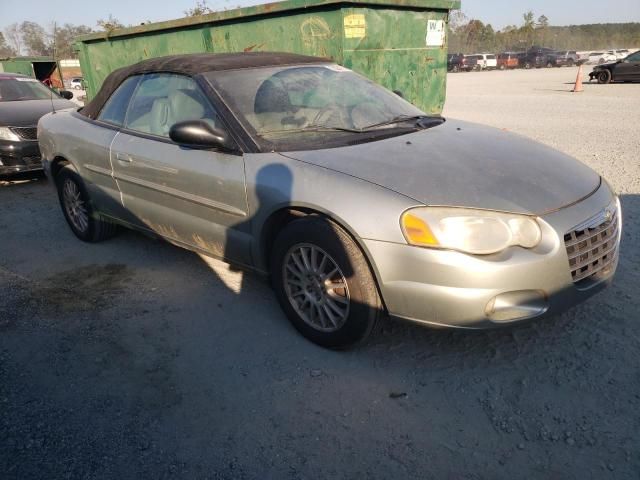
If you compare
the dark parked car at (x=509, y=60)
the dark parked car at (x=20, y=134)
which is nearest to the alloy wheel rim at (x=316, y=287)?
the dark parked car at (x=20, y=134)

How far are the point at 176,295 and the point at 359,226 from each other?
174 cm

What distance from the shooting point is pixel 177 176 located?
3264 mm

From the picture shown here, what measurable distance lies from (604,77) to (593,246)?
22.2 meters

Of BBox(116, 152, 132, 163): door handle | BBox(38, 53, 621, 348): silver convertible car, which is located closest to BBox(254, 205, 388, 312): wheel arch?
BBox(38, 53, 621, 348): silver convertible car

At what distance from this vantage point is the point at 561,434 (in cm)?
214

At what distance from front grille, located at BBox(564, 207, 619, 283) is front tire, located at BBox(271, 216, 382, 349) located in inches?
37.5

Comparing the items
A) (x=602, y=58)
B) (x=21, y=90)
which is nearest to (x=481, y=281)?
(x=21, y=90)

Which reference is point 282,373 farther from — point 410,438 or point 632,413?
point 632,413

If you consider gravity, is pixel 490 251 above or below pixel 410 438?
above

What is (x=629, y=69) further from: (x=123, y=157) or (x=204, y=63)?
(x=123, y=157)

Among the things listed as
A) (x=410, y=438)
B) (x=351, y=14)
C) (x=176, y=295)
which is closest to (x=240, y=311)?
(x=176, y=295)

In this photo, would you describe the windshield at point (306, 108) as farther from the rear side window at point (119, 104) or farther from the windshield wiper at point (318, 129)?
the rear side window at point (119, 104)

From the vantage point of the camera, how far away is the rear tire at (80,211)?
4.39 m

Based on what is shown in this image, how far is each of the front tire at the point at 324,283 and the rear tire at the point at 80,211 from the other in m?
2.21
